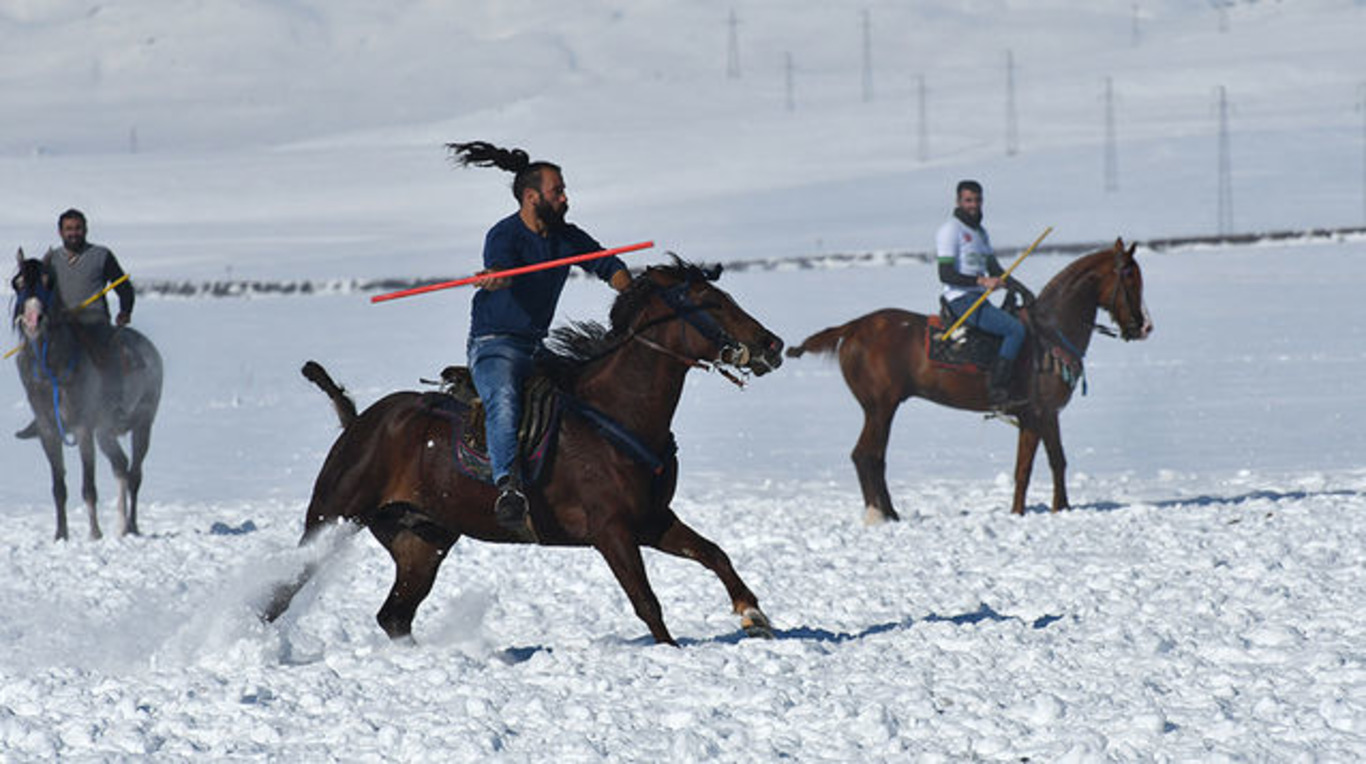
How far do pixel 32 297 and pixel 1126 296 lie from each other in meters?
8.29

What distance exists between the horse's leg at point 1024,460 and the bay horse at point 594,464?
630cm

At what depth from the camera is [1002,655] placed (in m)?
7.97

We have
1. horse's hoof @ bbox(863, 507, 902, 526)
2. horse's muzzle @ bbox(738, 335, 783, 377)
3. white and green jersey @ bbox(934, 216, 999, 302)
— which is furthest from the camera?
white and green jersey @ bbox(934, 216, 999, 302)

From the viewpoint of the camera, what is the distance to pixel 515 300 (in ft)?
28.3

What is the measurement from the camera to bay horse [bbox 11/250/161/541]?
Answer: 575 inches

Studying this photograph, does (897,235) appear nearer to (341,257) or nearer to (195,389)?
(341,257)

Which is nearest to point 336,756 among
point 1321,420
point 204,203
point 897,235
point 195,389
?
point 1321,420

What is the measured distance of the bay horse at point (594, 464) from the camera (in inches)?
332

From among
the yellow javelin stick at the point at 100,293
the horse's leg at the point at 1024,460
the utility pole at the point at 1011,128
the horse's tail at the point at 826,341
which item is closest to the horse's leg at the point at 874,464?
the horse's tail at the point at 826,341

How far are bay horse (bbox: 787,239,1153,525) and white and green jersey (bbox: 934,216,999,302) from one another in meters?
0.59

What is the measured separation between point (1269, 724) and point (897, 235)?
55973 millimetres

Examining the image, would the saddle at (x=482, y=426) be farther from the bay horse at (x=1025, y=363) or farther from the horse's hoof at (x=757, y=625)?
the bay horse at (x=1025, y=363)

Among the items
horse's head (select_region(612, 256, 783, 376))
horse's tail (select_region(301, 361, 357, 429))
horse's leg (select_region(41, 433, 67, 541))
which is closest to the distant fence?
horse's leg (select_region(41, 433, 67, 541))

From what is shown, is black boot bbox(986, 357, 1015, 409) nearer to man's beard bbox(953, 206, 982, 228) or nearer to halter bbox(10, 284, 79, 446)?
man's beard bbox(953, 206, 982, 228)
